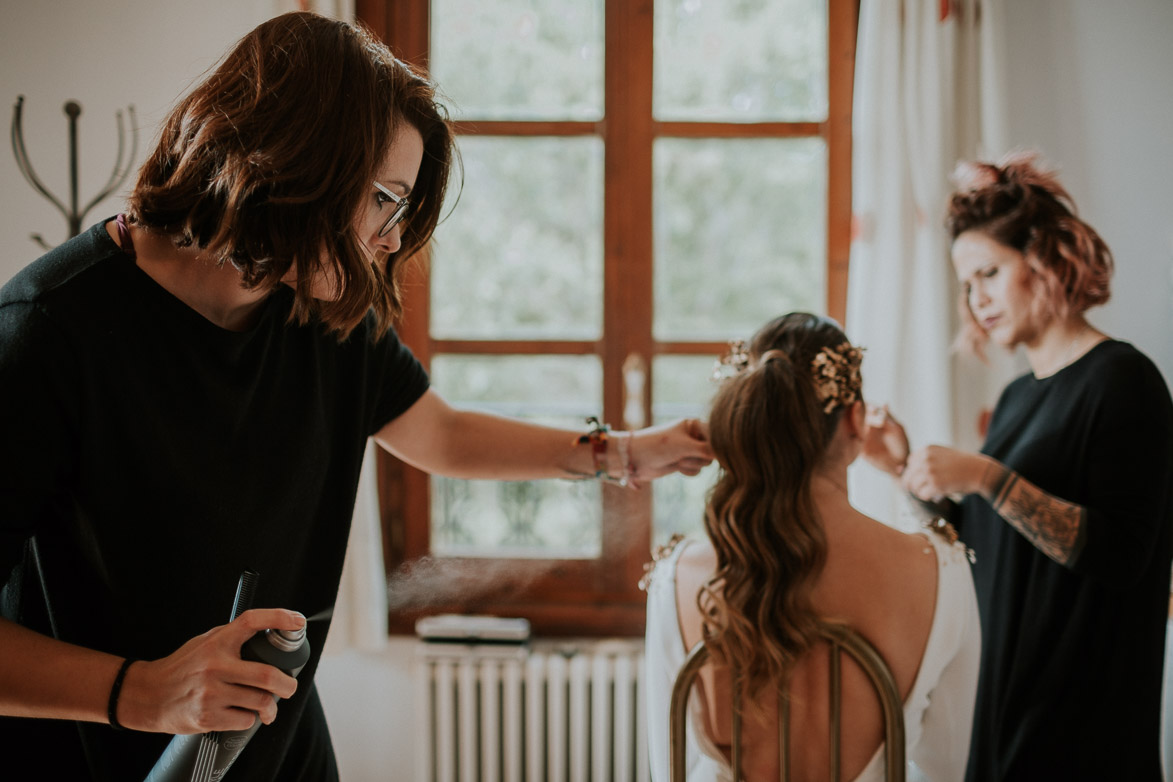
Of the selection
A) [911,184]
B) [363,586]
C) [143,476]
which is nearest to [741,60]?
[911,184]

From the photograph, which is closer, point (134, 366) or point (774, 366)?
point (134, 366)

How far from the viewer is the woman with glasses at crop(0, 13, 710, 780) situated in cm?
76

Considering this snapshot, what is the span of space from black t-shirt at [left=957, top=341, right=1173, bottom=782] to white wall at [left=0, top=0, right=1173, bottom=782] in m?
0.82

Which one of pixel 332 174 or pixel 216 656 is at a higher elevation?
pixel 332 174

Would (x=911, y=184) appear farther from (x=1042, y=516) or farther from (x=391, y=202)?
(x=391, y=202)

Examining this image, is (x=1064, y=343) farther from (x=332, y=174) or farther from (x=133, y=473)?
(x=133, y=473)

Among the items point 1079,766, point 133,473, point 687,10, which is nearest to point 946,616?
point 1079,766

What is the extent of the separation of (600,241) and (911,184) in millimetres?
876

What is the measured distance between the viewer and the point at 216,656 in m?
0.72

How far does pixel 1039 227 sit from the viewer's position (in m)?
1.68

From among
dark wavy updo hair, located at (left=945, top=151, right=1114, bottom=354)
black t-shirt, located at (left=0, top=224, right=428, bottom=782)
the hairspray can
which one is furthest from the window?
the hairspray can

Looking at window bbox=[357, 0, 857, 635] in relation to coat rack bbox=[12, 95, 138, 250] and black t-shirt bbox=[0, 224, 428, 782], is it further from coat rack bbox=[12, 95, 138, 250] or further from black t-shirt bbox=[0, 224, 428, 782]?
black t-shirt bbox=[0, 224, 428, 782]

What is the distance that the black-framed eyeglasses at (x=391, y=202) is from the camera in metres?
0.98

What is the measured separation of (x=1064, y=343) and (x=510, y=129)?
1572 millimetres
